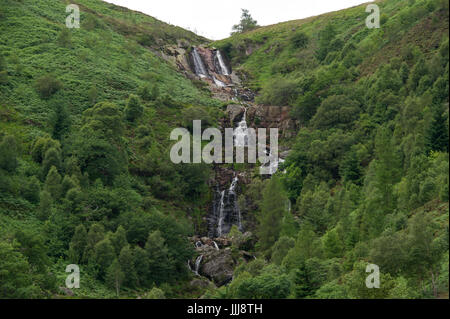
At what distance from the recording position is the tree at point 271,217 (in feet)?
254

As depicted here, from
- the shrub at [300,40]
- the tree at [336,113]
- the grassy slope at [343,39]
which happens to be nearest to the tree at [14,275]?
the tree at [336,113]

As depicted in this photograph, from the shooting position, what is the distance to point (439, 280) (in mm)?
42438

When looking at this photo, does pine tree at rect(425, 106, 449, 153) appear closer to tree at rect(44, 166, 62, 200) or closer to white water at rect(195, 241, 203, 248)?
white water at rect(195, 241, 203, 248)

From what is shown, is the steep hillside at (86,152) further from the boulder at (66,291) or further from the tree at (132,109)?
the boulder at (66,291)

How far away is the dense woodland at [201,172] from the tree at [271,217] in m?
0.22

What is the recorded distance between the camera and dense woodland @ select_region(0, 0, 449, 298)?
53.9m

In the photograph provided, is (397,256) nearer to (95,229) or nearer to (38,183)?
(95,229)

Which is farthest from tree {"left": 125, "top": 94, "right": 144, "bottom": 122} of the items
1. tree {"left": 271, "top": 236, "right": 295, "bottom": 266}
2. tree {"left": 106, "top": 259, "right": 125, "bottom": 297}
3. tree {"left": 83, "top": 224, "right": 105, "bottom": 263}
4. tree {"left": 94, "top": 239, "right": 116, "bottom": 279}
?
tree {"left": 271, "top": 236, "right": 295, "bottom": 266}

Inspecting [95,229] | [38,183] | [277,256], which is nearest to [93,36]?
[38,183]

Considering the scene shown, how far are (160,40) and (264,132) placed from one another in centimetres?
6398

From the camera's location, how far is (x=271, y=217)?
78500 millimetres

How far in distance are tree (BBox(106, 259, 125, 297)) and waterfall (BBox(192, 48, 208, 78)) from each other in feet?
334

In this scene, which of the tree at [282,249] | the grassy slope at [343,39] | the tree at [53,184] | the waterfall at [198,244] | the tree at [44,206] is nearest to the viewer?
the tree at [282,249]

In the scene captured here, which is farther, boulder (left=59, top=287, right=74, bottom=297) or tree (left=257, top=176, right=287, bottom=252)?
tree (left=257, top=176, right=287, bottom=252)
